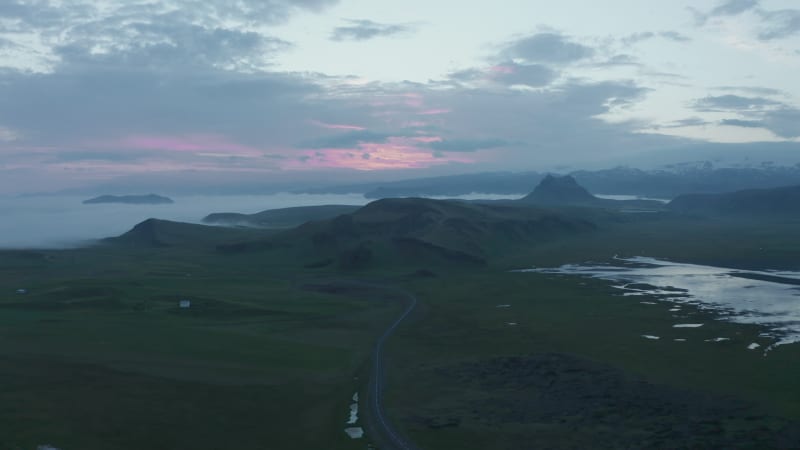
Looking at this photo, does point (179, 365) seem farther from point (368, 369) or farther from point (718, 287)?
point (718, 287)

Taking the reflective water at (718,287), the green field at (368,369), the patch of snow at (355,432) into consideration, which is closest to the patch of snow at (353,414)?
the green field at (368,369)

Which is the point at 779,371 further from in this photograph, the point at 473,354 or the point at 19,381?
the point at 19,381

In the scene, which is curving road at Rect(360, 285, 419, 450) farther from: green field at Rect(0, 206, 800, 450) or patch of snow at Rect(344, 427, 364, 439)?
green field at Rect(0, 206, 800, 450)

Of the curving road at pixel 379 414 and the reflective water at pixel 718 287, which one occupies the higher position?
the reflective water at pixel 718 287

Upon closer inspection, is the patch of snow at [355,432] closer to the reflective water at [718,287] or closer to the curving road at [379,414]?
the curving road at [379,414]

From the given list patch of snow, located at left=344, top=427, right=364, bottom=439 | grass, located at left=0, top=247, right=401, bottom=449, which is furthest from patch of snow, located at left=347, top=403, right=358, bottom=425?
patch of snow, located at left=344, top=427, right=364, bottom=439
